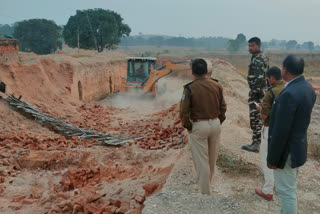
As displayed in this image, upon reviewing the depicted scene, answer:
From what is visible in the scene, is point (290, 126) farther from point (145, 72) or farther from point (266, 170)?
point (145, 72)

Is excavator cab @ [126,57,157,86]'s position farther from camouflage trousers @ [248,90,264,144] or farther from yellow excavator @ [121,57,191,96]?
camouflage trousers @ [248,90,264,144]

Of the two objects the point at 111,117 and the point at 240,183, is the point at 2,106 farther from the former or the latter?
the point at 240,183

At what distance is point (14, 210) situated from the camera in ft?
15.6

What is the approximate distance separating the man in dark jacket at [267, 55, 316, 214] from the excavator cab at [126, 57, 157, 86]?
43.0 feet

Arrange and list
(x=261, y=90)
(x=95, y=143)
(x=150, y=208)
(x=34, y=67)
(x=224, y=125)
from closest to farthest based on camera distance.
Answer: (x=150, y=208)
(x=261, y=90)
(x=224, y=125)
(x=95, y=143)
(x=34, y=67)

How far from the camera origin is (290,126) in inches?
111

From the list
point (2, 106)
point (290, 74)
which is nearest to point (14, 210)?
point (290, 74)

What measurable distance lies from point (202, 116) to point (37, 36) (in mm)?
46887

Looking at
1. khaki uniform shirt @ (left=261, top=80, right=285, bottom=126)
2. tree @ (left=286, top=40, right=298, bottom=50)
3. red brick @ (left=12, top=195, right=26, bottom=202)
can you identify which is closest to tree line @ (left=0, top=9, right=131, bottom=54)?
red brick @ (left=12, top=195, right=26, bottom=202)

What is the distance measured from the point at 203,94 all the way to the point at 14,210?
360 centimetres

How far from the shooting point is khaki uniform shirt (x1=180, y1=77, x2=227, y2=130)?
12.3 ft

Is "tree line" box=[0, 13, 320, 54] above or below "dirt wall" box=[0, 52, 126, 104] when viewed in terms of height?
above

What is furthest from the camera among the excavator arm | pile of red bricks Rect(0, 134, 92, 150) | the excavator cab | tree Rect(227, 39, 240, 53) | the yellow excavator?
tree Rect(227, 39, 240, 53)

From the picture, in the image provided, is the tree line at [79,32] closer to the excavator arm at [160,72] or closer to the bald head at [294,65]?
the excavator arm at [160,72]
